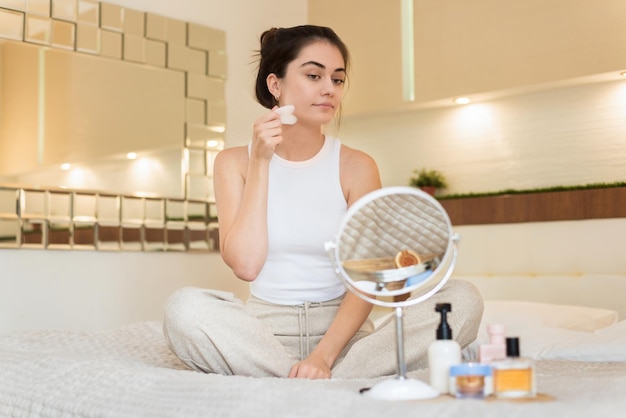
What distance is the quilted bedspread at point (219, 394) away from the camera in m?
1.11

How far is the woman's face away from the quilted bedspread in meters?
0.69

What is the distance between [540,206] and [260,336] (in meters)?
1.76

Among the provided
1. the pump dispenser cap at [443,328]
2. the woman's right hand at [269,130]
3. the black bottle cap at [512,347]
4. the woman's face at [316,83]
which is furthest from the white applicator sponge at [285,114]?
the black bottle cap at [512,347]

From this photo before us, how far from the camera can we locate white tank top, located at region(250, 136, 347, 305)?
205cm

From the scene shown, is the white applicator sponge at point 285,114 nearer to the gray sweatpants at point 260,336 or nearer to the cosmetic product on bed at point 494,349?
the gray sweatpants at point 260,336

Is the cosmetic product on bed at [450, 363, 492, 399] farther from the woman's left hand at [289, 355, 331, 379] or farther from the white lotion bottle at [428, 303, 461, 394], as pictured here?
the woman's left hand at [289, 355, 331, 379]

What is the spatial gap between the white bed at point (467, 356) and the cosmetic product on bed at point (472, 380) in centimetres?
3

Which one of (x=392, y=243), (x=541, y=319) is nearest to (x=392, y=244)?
(x=392, y=243)

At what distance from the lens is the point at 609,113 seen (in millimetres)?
3238

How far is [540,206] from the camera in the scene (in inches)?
127

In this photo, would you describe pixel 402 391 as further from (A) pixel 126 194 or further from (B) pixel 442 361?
(A) pixel 126 194

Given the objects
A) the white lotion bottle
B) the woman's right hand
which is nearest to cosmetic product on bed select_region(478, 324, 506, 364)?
the white lotion bottle

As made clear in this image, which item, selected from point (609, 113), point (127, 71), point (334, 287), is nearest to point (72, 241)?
point (127, 71)

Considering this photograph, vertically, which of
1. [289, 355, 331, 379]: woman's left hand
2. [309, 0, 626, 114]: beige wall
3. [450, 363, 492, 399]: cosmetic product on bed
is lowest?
[289, 355, 331, 379]: woman's left hand
